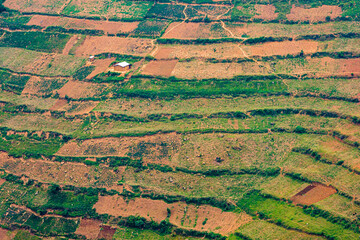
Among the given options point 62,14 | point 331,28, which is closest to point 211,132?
point 331,28

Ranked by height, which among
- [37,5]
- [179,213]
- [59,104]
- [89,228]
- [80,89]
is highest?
[37,5]

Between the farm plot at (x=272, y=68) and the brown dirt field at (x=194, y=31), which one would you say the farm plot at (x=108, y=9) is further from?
the farm plot at (x=272, y=68)

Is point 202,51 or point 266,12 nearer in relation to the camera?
point 202,51

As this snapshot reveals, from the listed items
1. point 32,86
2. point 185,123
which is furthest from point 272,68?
point 32,86

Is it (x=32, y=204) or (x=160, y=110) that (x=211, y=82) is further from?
(x=32, y=204)

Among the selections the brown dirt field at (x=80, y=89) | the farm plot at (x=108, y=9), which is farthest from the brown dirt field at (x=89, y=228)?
the farm plot at (x=108, y=9)

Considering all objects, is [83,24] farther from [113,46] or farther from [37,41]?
[113,46]
